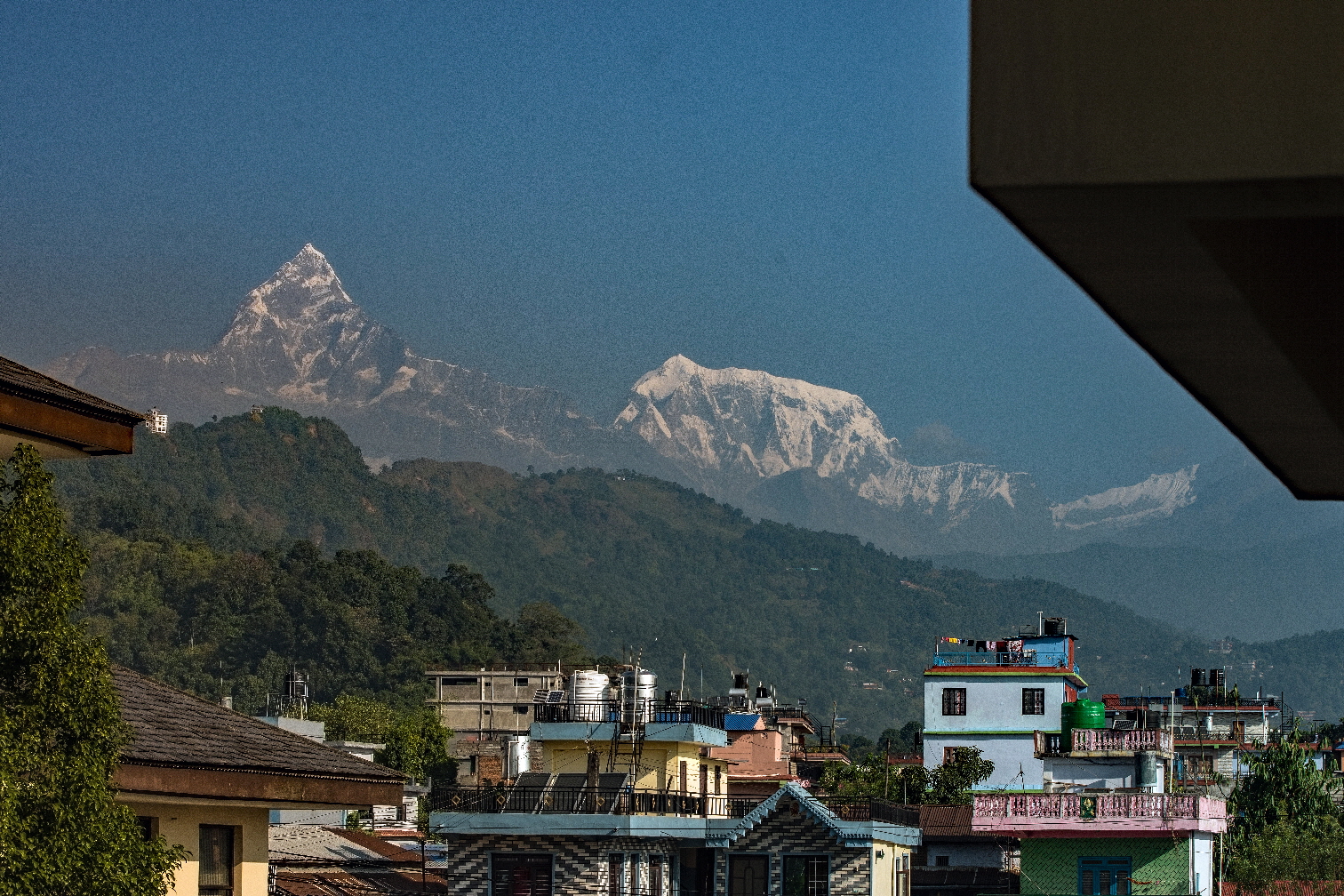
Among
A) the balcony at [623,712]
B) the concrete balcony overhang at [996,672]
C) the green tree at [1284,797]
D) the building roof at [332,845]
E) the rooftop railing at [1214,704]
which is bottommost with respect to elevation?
the building roof at [332,845]

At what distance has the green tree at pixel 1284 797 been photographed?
72750 millimetres

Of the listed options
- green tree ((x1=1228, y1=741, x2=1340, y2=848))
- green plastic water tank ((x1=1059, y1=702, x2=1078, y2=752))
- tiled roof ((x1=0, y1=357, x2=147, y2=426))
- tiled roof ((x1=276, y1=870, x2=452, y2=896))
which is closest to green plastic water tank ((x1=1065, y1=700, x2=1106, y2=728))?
green plastic water tank ((x1=1059, y1=702, x2=1078, y2=752))

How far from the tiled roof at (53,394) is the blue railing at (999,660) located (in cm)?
7783

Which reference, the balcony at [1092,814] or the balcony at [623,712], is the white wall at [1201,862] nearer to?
the balcony at [1092,814]

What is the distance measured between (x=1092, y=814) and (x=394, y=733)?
81964 millimetres

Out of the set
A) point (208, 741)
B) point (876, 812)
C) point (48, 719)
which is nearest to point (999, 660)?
point (876, 812)

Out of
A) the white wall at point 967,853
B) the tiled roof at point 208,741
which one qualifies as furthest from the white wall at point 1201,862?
the tiled roof at point 208,741

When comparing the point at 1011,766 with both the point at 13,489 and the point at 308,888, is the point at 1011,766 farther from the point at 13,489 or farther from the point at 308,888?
the point at 13,489

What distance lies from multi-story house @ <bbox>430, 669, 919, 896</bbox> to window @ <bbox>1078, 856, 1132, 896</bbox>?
5.78 metres

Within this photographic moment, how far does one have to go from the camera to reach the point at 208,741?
13.6 meters

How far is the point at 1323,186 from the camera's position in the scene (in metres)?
2.11

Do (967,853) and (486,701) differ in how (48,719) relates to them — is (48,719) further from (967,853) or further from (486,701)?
(486,701)

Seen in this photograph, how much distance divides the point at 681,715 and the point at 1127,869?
13111 mm

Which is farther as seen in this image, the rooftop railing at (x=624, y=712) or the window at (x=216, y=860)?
the rooftop railing at (x=624, y=712)
